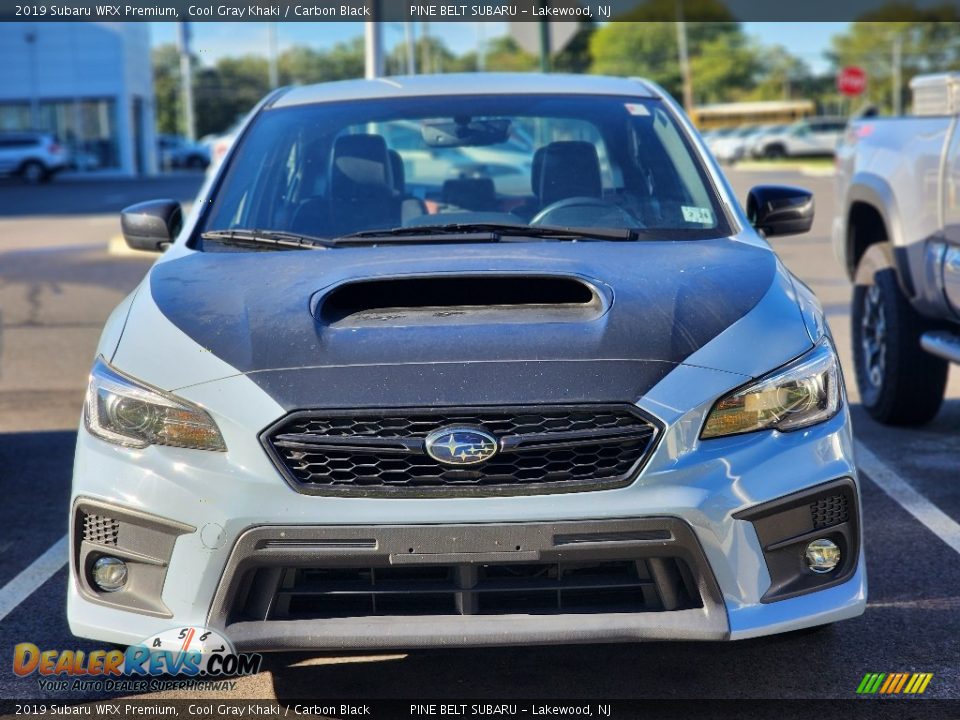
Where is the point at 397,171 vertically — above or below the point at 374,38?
below

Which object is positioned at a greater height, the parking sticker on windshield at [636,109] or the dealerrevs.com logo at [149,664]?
the parking sticker on windshield at [636,109]

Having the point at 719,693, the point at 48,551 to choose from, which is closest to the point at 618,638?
the point at 719,693

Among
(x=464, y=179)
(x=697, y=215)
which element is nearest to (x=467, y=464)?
(x=697, y=215)

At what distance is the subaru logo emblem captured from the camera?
119 inches

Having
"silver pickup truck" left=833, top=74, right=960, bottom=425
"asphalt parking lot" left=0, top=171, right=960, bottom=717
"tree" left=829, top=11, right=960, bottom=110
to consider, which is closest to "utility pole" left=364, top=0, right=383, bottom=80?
"asphalt parking lot" left=0, top=171, right=960, bottom=717

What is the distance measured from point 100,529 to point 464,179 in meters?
2.06

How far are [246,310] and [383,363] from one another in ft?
1.61

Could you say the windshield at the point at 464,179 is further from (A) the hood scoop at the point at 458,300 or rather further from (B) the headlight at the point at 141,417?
(B) the headlight at the point at 141,417

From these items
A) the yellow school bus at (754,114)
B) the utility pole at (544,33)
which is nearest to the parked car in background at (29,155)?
the utility pole at (544,33)

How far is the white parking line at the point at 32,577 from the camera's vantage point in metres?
4.30

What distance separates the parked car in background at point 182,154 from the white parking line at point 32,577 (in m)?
60.3

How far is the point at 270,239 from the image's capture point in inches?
163

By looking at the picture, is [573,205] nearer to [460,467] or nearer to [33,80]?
[460,467]

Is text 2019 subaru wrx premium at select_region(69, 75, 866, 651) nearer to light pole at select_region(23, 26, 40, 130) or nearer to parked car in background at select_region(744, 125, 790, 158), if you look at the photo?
light pole at select_region(23, 26, 40, 130)
